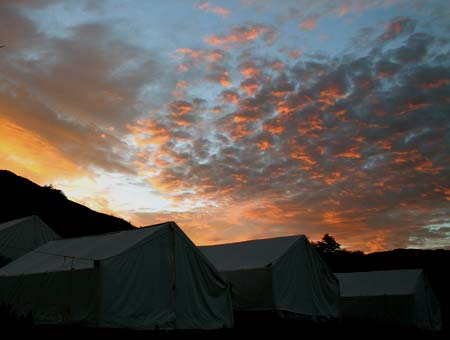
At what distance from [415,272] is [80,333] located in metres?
→ 19.9

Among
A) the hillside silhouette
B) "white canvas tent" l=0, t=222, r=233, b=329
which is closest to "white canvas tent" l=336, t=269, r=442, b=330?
"white canvas tent" l=0, t=222, r=233, b=329

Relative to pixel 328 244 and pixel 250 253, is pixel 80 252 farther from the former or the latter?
pixel 328 244

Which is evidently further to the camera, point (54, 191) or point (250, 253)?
point (54, 191)

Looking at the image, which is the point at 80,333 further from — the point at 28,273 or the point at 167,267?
the point at 28,273

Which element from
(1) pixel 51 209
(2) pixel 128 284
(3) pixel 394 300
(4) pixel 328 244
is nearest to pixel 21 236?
(2) pixel 128 284

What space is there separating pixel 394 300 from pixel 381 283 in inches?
66.7

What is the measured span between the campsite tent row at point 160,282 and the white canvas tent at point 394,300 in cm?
518

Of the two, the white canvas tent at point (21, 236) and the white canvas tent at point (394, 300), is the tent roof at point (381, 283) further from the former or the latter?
the white canvas tent at point (21, 236)

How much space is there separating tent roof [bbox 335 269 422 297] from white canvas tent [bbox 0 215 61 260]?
16913mm

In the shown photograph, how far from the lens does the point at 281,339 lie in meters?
12.4

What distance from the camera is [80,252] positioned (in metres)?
13.5

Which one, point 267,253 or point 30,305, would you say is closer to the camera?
point 30,305

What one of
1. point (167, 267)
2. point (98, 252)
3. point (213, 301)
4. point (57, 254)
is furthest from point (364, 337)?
point (57, 254)

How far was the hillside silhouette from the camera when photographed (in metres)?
39.1
